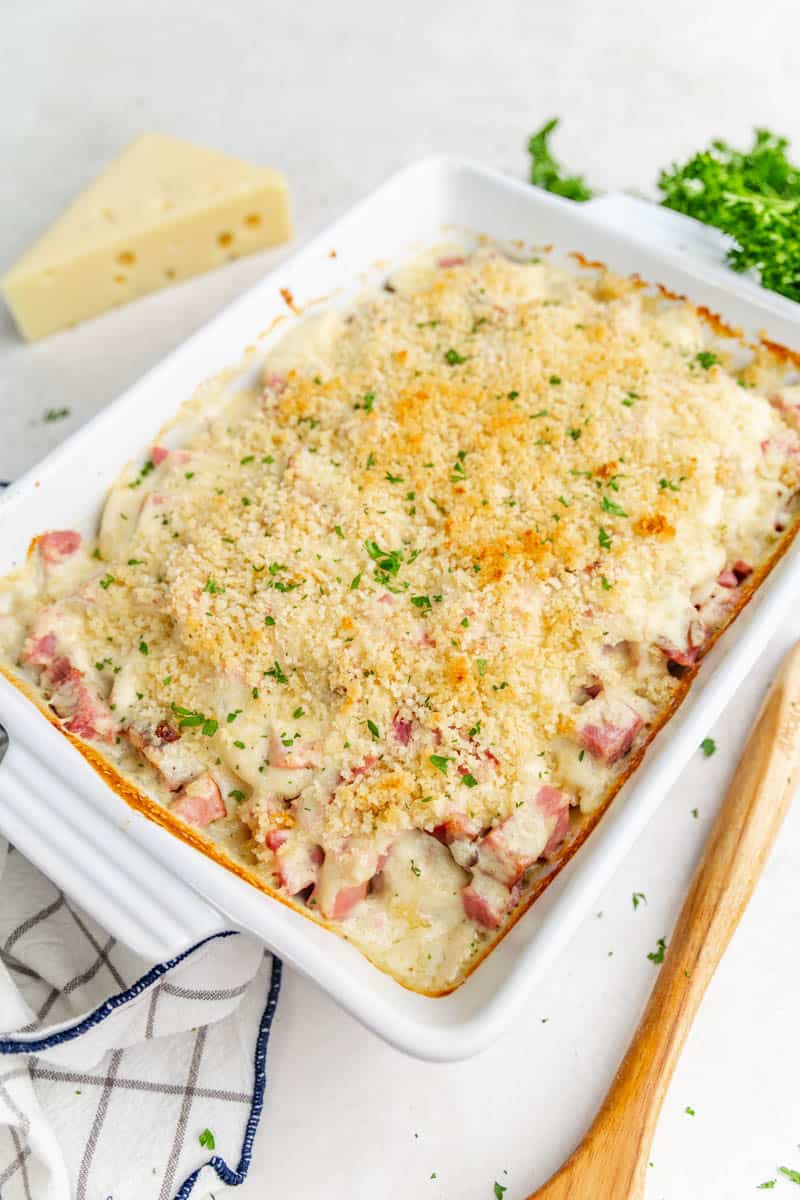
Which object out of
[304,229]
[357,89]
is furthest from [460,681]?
[357,89]

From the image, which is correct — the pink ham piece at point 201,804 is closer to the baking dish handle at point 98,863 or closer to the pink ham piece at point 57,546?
the baking dish handle at point 98,863

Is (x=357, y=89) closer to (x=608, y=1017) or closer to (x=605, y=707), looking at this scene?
(x=605, y=707)

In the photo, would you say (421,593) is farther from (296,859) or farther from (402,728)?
(296,859)

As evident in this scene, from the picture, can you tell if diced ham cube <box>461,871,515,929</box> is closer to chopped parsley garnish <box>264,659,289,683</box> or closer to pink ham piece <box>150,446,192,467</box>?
chopped parsley garnish <box>264,659,289,683</box>

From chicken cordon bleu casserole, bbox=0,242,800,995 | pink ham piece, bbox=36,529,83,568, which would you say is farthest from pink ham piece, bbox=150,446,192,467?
pink ham piece, bbox=36,529,83,568

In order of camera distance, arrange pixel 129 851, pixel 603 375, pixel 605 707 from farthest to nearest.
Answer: pixel 603 375 → pixel 605 707 → pixel 129 851
